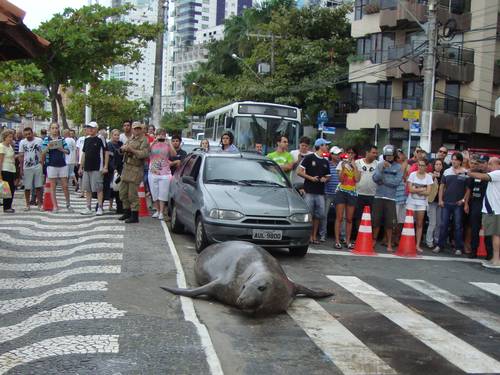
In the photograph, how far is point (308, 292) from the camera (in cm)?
707

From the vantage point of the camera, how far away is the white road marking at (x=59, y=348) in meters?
4.60

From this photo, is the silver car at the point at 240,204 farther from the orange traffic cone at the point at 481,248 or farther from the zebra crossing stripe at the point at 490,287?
the orange traffic cone at the point at 481,248

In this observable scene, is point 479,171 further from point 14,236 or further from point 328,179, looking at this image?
point 14,236

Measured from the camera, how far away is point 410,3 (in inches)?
1377

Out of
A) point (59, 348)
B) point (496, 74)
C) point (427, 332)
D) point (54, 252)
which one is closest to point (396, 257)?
point (427, 332)

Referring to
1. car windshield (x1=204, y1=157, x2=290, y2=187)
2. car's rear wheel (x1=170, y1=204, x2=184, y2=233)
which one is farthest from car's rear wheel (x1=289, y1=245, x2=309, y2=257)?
car's rear wheel (x1=170, y1=204, x2=184, y2=233)

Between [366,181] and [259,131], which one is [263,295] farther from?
[259,131]

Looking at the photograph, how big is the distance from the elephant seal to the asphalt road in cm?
14

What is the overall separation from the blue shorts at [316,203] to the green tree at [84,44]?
33.2 feet

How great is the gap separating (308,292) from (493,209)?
488 cm

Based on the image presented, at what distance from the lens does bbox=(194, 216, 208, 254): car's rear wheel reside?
29.8 feet

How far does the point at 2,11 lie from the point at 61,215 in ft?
22.9

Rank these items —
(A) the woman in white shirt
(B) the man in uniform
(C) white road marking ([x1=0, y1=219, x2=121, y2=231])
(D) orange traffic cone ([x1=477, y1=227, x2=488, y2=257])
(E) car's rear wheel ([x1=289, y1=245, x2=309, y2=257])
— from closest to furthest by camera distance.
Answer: (E) car's rear wheel ([x1=289, y1=245, x2=309, y2=257]) → (C) white road marking ([x1=0, y1=219, x2=121, y2=231]) → (B) the man in uniform → (A) the woman in white shirt → (D) orange traffic cone ([x1=477, y1=227, x2=488, y2=257])

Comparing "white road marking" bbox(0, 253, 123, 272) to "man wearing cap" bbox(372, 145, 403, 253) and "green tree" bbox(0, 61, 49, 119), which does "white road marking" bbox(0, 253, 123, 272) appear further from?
"green tree" bbox(0, 61, 49, 119)
